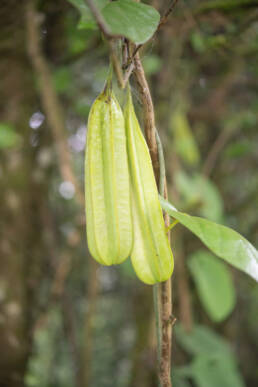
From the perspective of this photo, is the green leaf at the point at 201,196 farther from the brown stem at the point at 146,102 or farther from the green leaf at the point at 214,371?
the brown stem at the point at 146,102

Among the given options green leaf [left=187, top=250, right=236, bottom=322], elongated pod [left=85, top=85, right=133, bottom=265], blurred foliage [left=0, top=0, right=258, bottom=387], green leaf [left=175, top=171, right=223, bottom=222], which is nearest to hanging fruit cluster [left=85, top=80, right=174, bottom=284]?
elongated pod [left=85, top=85, right=133, bottom=265]

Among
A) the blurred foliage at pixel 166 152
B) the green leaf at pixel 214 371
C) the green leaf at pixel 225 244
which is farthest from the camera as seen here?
the green leaf at pixel 214 371

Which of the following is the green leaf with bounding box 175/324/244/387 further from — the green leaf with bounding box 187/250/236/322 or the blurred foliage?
the green leaf with bounding box 187/250/236/322

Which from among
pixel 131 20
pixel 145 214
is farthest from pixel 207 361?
pixel 131 20

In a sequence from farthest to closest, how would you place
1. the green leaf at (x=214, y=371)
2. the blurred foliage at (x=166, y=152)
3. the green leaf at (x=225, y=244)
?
the green leaf at (x=214, y=371), the blurred foliage at (x=166, y=152), the green leaf at (x=225, y=244)

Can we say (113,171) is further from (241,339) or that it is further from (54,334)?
(241,339)

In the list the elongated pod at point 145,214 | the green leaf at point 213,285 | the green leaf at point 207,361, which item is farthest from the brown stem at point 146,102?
the green leaf at point 207,361

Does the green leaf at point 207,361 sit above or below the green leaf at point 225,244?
below
